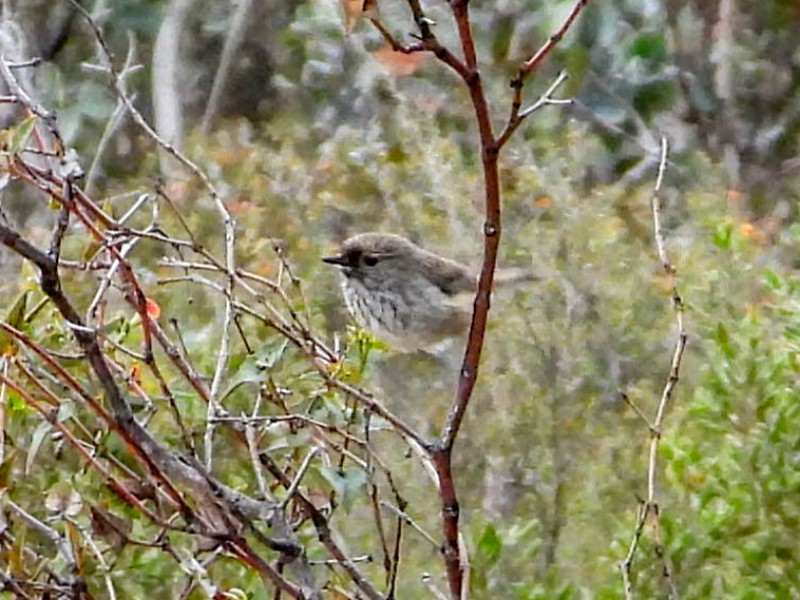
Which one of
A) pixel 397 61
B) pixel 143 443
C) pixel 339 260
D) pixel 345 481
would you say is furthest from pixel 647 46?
pixel 143 443

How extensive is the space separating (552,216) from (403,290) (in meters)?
0.38

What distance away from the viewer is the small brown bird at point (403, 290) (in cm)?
332

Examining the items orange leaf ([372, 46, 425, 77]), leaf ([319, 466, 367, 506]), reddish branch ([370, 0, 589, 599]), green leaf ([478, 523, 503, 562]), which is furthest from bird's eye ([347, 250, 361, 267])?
reddish branch ([370, 0, 589, 599])

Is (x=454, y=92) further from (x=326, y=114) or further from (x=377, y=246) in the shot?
(x=377, y=246)

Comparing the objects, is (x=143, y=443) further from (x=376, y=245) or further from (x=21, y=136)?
(x=376, y=245)

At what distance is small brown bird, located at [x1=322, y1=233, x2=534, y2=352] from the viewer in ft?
10.9

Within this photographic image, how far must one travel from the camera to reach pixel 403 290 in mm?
3455

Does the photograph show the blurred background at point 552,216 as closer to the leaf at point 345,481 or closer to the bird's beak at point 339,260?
the bird's beak at point 339,260

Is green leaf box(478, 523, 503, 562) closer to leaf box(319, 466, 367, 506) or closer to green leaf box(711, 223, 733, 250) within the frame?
leaf box(319, 466, 367, 506)

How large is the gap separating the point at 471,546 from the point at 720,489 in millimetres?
518

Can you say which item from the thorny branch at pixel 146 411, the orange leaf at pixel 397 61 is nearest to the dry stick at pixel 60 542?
the thorny branch at pixel 146 411

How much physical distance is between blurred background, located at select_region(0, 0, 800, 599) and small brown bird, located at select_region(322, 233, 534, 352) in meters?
0.08

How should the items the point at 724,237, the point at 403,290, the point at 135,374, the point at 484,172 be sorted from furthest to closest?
the point at 403,290 < the point at 724,237 < the point at 135,374 < the point at 484,172

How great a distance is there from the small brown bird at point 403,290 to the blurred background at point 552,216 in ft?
0.26
